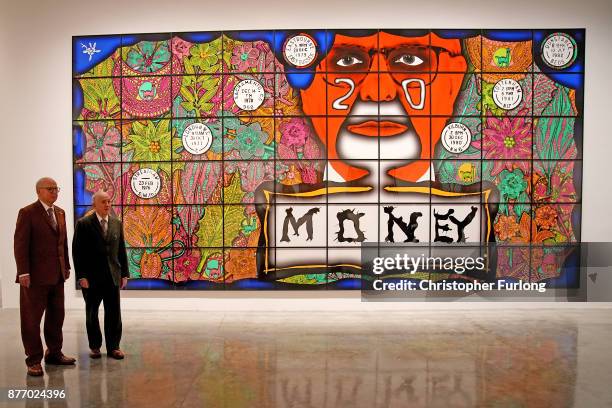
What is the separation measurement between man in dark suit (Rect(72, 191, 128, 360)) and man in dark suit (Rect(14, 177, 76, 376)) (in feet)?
0.47

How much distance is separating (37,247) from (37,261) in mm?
103

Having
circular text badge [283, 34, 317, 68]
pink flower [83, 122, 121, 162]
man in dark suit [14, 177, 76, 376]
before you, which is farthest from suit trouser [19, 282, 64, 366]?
circular text badge [283, 34, 317, 68]

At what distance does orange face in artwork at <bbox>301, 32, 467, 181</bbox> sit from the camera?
5613 mm

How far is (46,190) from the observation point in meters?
3.72

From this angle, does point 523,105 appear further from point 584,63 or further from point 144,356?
point 144,356

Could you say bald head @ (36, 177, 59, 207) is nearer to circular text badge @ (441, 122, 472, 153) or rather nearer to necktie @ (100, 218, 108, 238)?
necktie @ (100, 218, 108, 238)

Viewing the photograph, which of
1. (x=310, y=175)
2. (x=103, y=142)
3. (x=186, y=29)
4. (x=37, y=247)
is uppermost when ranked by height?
(x=186, y=29)

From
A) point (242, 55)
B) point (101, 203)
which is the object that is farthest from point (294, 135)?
point (101, 203)

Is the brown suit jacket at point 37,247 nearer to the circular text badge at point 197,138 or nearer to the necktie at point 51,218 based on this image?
the necktie at point 51,218

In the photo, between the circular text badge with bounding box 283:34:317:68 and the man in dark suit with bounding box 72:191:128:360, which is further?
the circular text badge with bounding box 283:34:317:68

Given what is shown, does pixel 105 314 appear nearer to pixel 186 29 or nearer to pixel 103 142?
pixel 103 142

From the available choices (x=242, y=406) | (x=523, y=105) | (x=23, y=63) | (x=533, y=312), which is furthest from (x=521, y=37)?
(x=23, y=63)

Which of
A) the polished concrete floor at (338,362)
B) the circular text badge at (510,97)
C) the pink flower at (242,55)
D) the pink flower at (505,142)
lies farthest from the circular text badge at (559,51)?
the pink flower at (242,55)

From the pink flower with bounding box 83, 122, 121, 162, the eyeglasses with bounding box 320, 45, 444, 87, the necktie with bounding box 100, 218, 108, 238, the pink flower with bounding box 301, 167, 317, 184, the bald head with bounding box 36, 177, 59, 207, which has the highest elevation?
the eyeglasses with bounding box 320, 45, 444, 87
